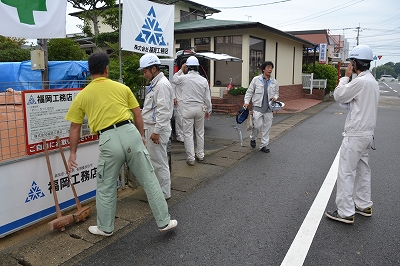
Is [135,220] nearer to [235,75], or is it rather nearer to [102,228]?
[102,228]

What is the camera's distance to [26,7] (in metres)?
3.53

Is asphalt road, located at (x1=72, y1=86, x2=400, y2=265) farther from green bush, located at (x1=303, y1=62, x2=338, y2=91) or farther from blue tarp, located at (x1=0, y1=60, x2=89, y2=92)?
green bush, located at (x1=303, y1=62, x2=338, y2=91)

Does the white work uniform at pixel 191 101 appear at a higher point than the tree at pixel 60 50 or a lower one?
lower

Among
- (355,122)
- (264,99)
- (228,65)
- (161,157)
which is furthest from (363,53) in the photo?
(228,65)

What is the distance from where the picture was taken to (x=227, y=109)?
13.5 meters

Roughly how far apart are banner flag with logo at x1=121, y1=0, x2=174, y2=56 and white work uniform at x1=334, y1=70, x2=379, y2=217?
287cm

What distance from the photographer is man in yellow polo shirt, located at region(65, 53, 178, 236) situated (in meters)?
3.23

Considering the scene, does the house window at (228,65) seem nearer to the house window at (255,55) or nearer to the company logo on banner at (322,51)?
the house window at (255,55)

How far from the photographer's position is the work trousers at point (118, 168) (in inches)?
128

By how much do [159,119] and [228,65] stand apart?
1161 centimetres

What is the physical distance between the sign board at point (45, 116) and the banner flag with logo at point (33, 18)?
0.66 m

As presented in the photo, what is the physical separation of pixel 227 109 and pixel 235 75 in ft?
7.61

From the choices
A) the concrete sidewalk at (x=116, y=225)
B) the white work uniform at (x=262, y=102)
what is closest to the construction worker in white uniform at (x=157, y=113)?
the concrete sidewalk at (x=116, y=225)

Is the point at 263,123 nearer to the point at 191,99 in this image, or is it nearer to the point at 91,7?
the point at 191,99
